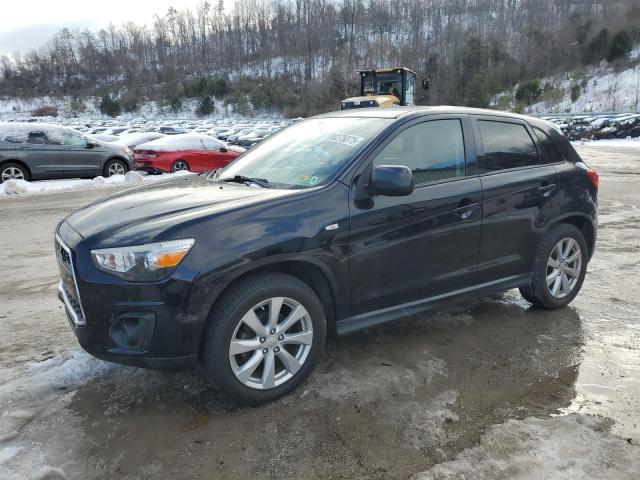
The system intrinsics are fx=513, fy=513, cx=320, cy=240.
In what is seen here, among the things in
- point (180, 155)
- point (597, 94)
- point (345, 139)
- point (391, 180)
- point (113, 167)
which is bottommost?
point (113, 167)

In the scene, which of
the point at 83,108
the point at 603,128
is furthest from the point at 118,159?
the point at 83,108

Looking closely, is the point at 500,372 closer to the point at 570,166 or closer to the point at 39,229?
the point at 570,166

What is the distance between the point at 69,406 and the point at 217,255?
4.39 ft

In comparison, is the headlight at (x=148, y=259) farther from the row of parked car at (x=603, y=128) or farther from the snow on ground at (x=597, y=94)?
the snow on ground at (x=597, y=94)

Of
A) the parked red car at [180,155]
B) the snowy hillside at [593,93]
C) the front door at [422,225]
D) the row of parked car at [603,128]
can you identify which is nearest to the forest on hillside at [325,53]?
the snowy hillside at [593,93]

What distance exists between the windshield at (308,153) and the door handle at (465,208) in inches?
31.6

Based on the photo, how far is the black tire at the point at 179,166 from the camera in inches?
610

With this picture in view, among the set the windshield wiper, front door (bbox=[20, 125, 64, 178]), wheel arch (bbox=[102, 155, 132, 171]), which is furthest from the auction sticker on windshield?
wheel arch (bbox=[102, 155, 132, 171])

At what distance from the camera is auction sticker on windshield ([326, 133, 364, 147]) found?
3537mm

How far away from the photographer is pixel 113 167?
1421cm

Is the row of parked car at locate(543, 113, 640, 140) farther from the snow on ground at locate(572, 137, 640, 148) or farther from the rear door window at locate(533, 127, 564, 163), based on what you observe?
the rear door window at locate(533, 127, 564, 163)

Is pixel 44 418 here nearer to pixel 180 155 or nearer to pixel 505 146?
pixel 505 146

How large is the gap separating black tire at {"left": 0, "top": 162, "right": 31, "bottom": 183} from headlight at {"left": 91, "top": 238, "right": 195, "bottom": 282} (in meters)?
11.9

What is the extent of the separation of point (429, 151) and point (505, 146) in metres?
0.81
